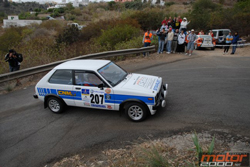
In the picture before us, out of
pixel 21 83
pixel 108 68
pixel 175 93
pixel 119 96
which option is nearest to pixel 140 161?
pixel 119 96

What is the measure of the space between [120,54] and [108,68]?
6.04m

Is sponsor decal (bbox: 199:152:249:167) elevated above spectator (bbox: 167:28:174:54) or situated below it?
below

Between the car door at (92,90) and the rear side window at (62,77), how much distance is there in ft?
0.76

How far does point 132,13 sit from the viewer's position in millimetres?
27078

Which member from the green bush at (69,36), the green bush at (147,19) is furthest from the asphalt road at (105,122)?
the green bush at (147,19)

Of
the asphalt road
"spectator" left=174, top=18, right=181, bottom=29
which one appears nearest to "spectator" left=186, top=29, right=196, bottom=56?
"spectator" left=174, top=18, right=181, bottom=29

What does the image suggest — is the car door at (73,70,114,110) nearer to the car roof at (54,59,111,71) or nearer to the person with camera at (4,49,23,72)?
the car roof at (54,59,111,71)

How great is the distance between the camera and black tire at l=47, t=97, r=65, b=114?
23.1ft

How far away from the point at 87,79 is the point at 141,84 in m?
1.67

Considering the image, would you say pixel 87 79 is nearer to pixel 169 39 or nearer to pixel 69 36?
pixel 169 39

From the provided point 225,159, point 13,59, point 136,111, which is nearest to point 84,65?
point 136,111

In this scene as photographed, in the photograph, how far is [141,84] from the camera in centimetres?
646

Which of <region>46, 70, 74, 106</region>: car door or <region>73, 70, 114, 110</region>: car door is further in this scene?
<region>46, 70, 74, 106</region>: car door

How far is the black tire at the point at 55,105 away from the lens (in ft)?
23.1
